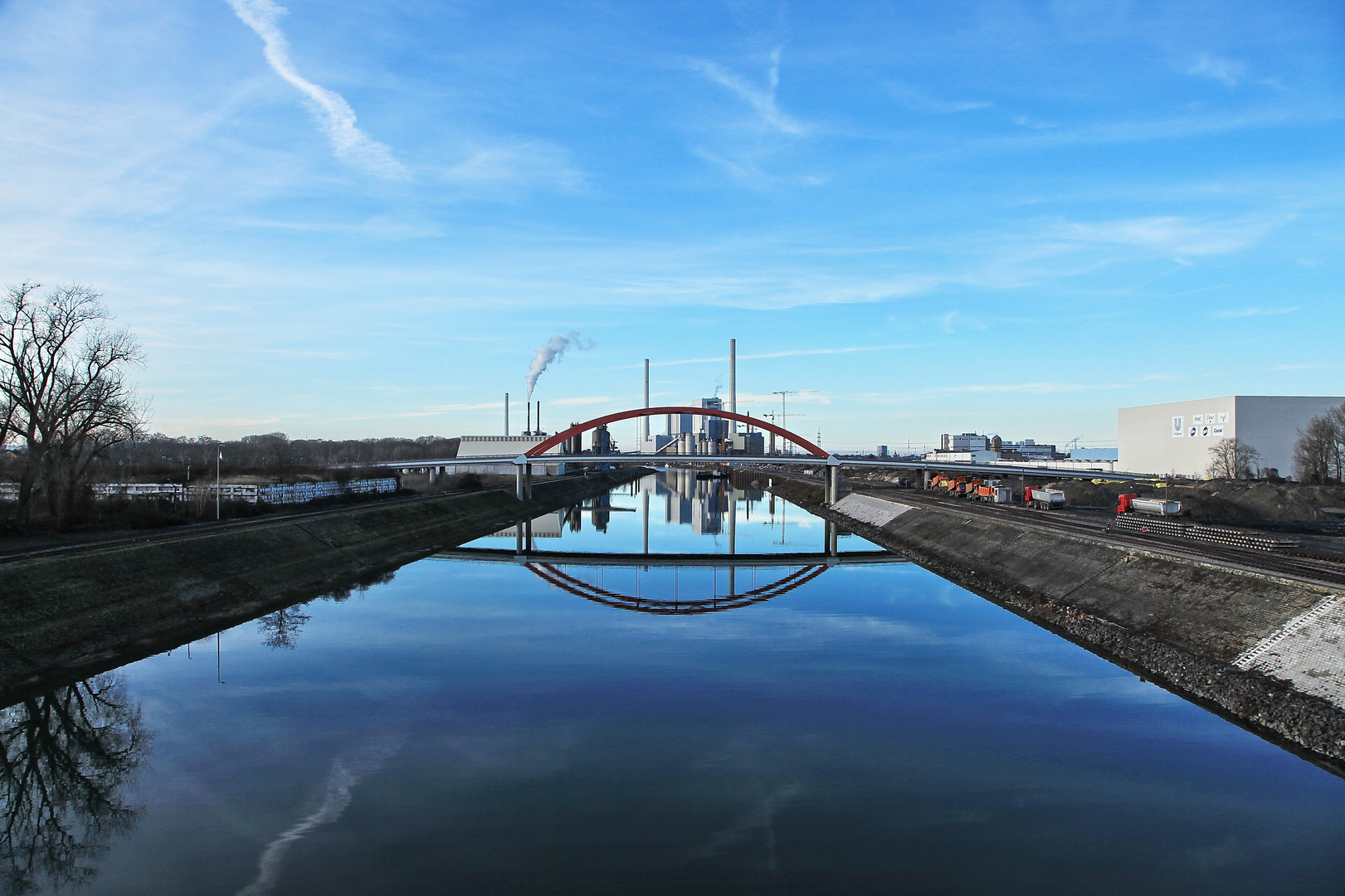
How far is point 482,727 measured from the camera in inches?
627

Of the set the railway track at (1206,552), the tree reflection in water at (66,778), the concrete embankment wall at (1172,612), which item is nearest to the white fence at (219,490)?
the tree reflection in water at (66,778)

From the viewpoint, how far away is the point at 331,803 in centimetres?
1234

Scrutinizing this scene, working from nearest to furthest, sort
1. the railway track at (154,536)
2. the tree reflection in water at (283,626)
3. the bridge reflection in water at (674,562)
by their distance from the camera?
the tree reflection in water at (283,626) < the railway track at (154,536) < the bridge reflection in water at (674,562)

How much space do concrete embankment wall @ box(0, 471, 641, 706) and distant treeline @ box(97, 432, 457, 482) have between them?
1152cm

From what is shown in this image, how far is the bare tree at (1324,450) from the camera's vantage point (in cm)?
6962

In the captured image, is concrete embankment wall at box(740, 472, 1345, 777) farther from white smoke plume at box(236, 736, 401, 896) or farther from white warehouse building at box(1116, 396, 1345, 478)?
white warehouse building at box(1116, 396, 1345, 478)

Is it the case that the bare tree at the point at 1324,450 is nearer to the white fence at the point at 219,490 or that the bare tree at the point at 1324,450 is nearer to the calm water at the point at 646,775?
the calm water at the point at 646,775

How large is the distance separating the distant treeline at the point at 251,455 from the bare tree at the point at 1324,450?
86.4 metres

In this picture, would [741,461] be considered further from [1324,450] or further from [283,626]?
[1324,450]

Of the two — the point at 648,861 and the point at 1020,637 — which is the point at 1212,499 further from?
the point at 648,861

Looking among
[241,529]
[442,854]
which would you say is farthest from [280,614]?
[442,854]

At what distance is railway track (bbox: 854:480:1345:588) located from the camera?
22.2 m

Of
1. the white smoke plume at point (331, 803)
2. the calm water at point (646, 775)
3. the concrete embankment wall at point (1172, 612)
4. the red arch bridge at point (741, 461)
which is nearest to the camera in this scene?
the white smoke plume at point (331, 803)

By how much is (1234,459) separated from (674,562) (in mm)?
57566
